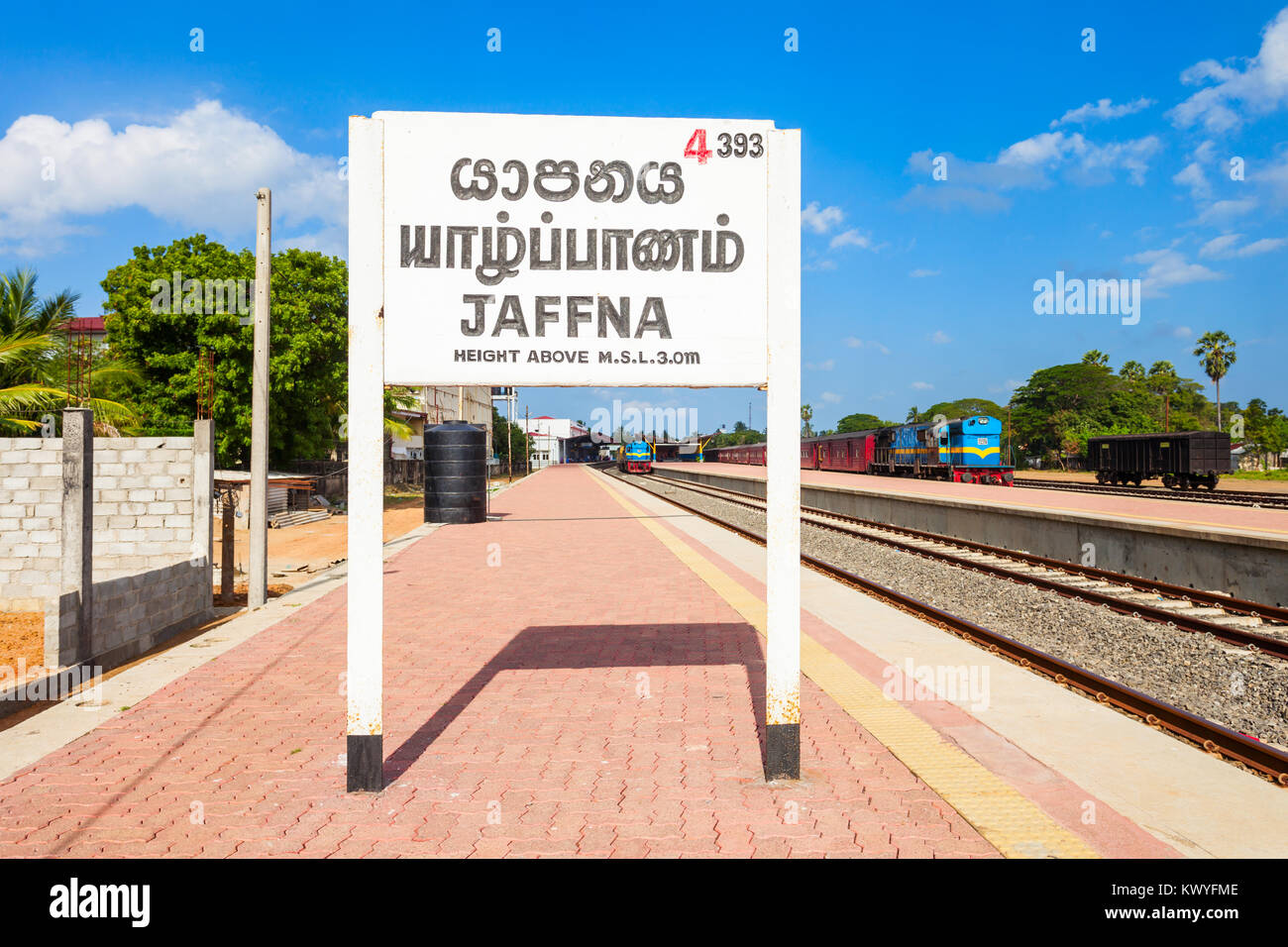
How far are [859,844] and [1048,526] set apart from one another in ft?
48.3

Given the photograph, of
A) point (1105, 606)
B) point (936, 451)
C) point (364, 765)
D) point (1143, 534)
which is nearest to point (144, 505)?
point (364, 765)

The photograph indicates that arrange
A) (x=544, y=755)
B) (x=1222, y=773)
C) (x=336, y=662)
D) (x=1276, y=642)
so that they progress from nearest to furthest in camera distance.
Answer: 1. (x=1222, y=773)
2. (x=544, y=755)
3. (x=336, y=662)
4. (x=1276, y=642)

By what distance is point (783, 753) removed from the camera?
15.0ft

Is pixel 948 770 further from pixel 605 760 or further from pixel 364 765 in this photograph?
pixel 364 765

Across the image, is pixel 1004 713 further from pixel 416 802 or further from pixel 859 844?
pixel 416 802

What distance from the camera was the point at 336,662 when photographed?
24.7 ft

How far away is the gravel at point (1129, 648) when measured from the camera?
21.6ft

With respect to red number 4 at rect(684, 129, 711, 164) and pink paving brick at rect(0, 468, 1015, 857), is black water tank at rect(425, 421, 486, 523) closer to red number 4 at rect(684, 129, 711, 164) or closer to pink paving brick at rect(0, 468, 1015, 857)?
pink paving brick at rect(0, 468, 1015, 857)

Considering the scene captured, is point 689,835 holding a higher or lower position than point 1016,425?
lower

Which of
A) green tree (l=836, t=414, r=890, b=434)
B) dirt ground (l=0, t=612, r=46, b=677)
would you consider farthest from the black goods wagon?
green tree (l=836, t=414, r=890, b=434)

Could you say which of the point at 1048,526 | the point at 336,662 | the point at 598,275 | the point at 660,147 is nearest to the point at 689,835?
the point at 598,275

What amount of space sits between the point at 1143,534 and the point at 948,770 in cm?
1121

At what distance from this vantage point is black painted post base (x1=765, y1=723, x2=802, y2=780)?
4559mm

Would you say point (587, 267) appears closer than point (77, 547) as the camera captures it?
Yes
